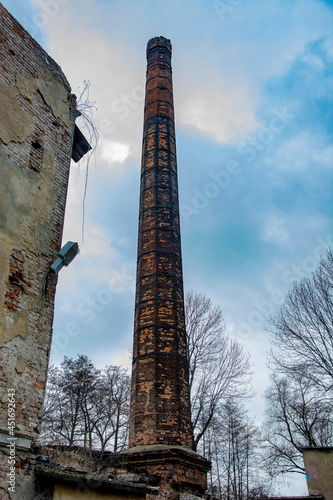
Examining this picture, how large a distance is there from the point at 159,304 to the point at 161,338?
1.00 metres

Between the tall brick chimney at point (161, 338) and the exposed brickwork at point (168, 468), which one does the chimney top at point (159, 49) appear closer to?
the tall brick chimney at point (161, 338)

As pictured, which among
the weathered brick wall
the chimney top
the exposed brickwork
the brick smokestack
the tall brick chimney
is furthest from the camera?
the chimney top

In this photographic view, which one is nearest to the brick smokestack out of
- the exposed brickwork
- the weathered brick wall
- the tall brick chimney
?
the tall brick chimney

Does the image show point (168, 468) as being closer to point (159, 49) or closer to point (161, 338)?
point (161, 338)

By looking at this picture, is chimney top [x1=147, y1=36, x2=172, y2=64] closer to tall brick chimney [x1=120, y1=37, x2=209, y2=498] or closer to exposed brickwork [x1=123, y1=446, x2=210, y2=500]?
tall brick chimney [x1=120, y1=37, x2=209, y2=498]

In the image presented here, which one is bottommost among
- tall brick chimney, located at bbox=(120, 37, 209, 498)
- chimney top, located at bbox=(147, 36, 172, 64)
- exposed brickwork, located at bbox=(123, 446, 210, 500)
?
exposed brickwork, located at bbox=(123, 446, 210, 500)

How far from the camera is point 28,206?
5.38 meters

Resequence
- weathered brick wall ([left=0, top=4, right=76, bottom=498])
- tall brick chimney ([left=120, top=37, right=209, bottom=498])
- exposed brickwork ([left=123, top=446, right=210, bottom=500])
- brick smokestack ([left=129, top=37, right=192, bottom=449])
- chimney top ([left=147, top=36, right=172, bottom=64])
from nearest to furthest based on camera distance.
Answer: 1. weathered brick wall ([left=0, top=4, right=76, bottom=498])
2. exposed brickwork ([left=123, top=446, right=210, bottom=500])
3. tall brick chimney ([left=120, top=37, right=209, bottom=498])
4. brick smokestack ([left=129, top=37, right=192, bottom=449])
5. chimney top ([left=147, top=36, right=172, bottom=64])

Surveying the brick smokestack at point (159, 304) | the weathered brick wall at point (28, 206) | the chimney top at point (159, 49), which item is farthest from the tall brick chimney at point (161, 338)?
the weathered brick wall at point (28, 206)

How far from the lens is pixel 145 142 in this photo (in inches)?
593

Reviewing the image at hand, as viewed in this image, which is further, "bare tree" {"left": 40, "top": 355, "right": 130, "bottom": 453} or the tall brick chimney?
"bare tree" {"left": 40, "top": 355, "right": 130, "bottom": 453}

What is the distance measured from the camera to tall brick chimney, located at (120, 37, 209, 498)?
9.16 m

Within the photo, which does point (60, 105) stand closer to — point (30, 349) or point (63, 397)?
point (30, 349)

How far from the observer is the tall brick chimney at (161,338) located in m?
9.16
